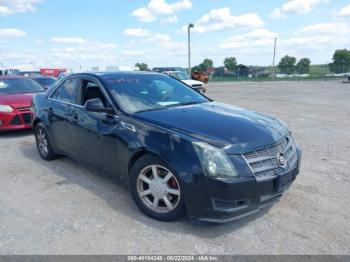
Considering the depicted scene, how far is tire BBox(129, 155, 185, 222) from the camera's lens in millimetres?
3287

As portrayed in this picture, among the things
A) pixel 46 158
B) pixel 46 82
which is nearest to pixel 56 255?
pixel 46 158

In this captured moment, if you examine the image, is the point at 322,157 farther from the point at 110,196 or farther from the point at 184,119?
the point at 110,196

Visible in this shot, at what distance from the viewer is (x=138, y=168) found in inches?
139

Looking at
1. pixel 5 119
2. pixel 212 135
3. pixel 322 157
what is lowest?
pixel 322 157

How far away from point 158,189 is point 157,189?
1 cm

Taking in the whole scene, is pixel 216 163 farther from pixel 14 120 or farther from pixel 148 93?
pixel 14 120

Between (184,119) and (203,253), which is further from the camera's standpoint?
(184,119)

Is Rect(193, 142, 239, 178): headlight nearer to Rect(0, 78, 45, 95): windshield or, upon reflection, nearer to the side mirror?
the side mirror

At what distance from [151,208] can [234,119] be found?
136 centimetres

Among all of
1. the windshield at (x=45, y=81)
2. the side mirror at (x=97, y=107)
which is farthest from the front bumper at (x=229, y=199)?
the windshield at (x=45, y=81)

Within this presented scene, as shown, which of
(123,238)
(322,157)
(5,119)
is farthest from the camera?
(5,119)

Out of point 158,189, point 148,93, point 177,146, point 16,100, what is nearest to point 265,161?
point 177,146

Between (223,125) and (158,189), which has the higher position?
(223,125)

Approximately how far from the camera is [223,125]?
342cm
